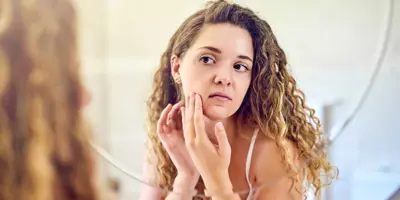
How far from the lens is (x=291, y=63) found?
597 millimetres

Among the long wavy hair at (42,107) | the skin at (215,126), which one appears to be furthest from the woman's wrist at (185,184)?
the long wavy hair at (42,107)

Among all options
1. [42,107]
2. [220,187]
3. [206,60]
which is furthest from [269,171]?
[42,107]

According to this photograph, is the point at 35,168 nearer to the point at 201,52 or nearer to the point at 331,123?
the point at 201,52

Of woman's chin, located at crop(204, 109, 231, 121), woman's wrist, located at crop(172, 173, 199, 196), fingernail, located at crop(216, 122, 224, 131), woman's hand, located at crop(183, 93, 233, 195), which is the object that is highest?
woman's chin, located at crop(204, 109, 231, 121)

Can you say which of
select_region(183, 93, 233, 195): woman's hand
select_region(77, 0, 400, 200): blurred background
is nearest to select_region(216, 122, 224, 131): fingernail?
select_region(183, 93, 233, 195): woman's hand

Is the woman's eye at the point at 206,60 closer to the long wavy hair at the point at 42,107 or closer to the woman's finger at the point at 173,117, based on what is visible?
the woman's finger at the point at 173,117

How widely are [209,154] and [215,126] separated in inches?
1.6

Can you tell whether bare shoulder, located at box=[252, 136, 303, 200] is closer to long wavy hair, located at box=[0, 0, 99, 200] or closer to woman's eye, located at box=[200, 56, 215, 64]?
woman's eye, located at box=[200, 56, 215, 64]

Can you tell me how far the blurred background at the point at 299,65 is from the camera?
23.1 inches

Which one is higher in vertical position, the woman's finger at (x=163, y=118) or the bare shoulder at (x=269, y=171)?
the woman's finger at (x=163, y=118)

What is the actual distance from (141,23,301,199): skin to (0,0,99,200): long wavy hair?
4.4 inches

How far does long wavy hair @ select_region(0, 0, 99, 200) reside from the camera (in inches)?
23.0

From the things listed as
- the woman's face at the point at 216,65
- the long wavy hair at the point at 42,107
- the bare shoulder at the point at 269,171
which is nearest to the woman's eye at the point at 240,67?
the woman's face at the point at 216,65

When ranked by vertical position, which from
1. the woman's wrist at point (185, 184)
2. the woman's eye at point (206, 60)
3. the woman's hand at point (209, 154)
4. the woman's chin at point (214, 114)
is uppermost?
the woman's eye at point (206, 60)
